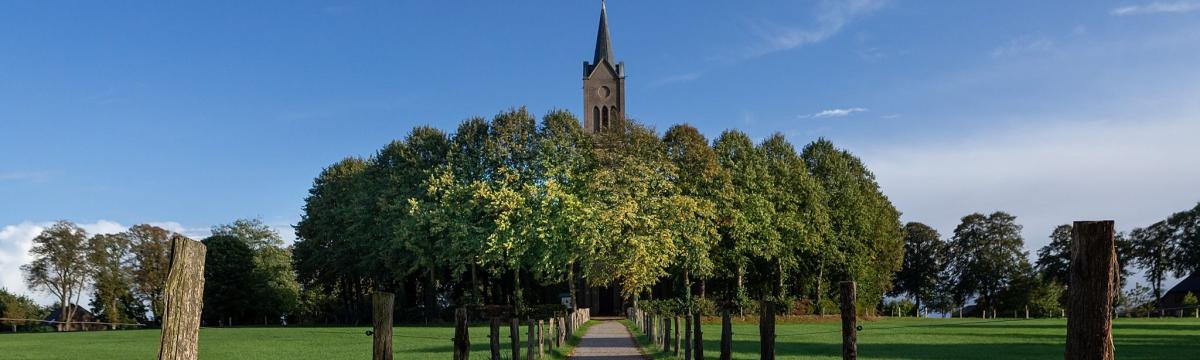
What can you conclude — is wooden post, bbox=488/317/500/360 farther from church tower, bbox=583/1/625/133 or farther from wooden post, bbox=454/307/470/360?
church tower, bbox=583/1/625/133

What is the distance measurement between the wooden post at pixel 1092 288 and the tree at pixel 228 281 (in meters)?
70.8

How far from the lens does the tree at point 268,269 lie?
71750mm

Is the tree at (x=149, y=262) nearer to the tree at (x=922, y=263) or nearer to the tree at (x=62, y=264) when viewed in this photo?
the tree at (x=62, y=264)

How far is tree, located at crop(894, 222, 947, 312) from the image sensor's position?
83812mm

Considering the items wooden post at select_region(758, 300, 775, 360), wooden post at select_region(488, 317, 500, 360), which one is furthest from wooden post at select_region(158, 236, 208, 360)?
wooden post at select_region(758, 300, 775, 360)

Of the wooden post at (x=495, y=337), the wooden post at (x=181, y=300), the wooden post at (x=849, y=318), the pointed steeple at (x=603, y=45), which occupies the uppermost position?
the pointed steeple at (x=603, y=45)

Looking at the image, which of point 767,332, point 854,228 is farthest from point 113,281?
point 767,332

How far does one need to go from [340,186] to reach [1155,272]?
69724 mm

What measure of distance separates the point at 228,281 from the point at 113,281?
8112 mm

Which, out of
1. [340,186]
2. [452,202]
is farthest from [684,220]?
[340,186]

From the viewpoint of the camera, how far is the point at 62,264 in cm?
6488

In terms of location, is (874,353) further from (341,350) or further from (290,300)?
(290,300)

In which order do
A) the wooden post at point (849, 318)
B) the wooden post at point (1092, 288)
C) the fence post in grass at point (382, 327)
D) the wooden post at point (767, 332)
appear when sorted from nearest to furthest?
1. the wooden post at point (1092, 288)
2. the fence post in grass at point (382, 327)
3. the wooden post at point (849, 318)
4. the wooden post at point (767, 332)

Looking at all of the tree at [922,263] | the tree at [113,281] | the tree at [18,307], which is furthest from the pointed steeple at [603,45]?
the tree at [18,307]
